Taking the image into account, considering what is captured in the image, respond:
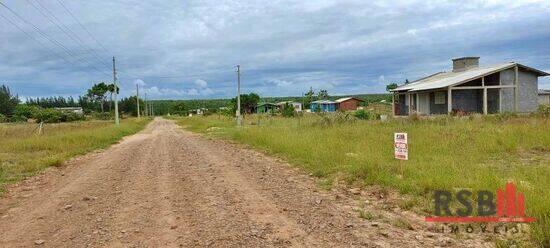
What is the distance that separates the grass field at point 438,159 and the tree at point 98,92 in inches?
4149

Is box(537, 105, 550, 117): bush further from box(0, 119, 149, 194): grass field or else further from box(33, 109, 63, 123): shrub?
box(33, 109, 63, 123): shrub

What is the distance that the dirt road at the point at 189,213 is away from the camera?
5.52m

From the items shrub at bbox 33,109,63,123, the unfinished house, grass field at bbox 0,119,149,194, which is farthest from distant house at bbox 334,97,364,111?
grass field at bbox 0,119,149,194

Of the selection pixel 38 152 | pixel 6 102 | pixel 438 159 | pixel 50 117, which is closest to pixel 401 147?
pixel 438 159

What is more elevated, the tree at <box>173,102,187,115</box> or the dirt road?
the tree at <box>173,102,187,115</box>

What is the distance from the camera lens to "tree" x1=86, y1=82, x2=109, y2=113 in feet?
379

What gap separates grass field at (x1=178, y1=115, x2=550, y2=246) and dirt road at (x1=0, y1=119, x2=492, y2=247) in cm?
100

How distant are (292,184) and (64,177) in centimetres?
623

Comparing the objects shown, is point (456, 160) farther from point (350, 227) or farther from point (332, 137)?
point (332, 137)

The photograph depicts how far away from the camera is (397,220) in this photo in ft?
20.2

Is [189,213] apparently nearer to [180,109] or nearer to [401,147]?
[401,147]

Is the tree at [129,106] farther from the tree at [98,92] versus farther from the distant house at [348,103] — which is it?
the distant house at [348,103]

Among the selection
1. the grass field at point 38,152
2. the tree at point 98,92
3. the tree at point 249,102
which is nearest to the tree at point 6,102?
the tree at point 98,92

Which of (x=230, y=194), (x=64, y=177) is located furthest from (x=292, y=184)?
(x=64, y=177)
